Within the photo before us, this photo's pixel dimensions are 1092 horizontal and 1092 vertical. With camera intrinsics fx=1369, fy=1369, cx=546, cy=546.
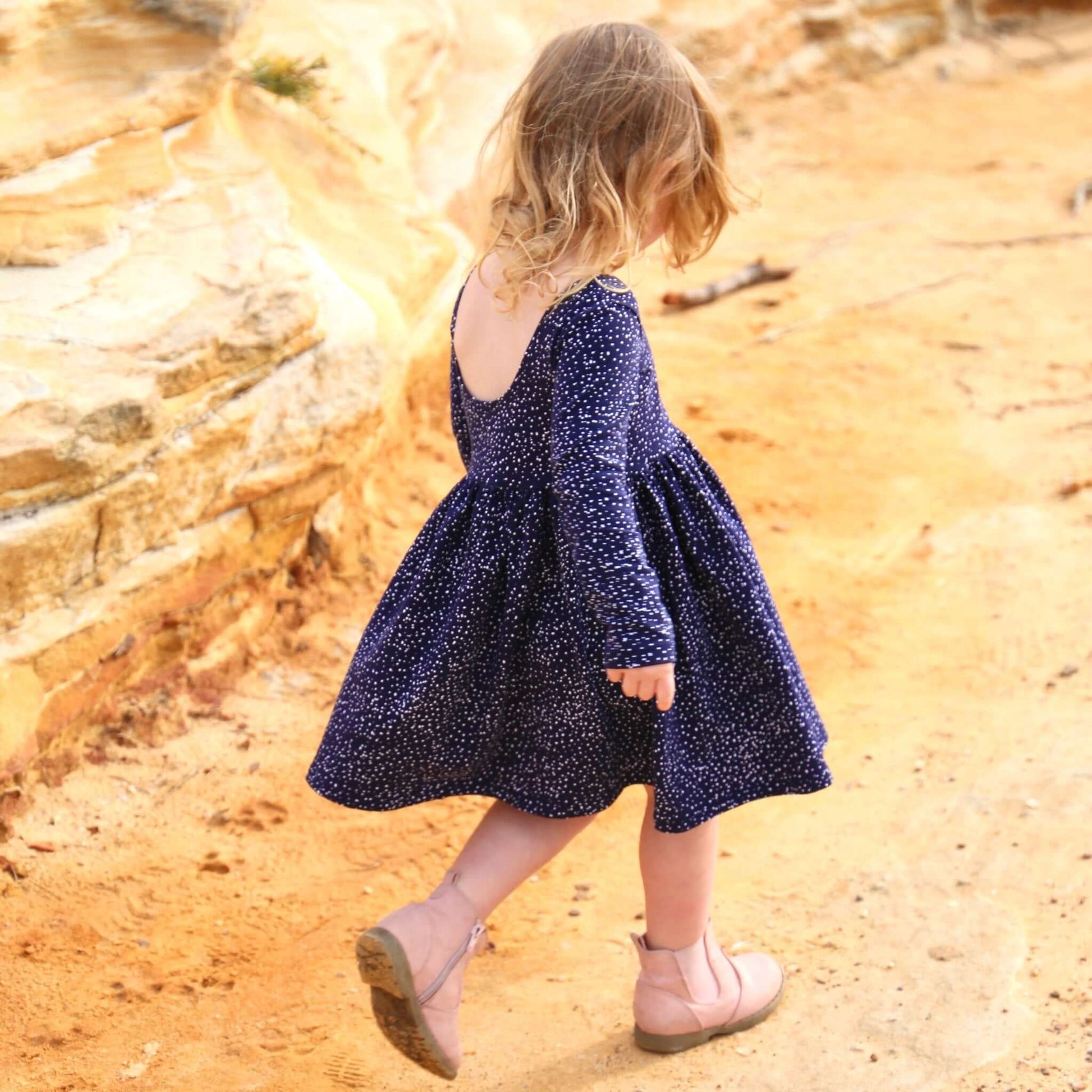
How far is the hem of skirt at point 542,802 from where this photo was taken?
1.86 meters

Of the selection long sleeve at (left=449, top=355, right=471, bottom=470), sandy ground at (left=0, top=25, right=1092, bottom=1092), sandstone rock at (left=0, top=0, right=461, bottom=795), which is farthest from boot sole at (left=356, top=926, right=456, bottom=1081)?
sandstone rock at (left=0, top=0, right=461, bottom=795)

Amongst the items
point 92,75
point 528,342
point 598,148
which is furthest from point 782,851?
point 92,75

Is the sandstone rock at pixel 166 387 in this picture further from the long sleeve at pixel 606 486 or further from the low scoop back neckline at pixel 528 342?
the long sleeve at pixel 606 486

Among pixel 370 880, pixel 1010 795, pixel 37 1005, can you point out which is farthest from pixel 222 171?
pixel 1010 795

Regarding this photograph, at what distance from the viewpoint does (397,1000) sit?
1807mm

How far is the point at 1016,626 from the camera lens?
127 inches

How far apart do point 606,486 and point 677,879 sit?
2.09ft

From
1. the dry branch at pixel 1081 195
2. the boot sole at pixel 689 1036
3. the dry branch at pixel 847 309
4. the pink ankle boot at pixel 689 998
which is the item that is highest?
the pink ankle boot at pixel 689 998

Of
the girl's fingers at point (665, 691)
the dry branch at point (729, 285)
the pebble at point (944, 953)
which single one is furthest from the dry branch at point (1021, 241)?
the girl's fingers at point (665, 691)

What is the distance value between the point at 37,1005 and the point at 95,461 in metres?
0.97

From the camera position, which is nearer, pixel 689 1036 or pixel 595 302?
pixel 595 302

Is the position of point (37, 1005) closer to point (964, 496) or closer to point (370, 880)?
point (370, 880)

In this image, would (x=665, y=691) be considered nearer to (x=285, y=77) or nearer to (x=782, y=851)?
(x=782, y=851)

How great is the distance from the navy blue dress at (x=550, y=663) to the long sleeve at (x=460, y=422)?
3.7 inches
